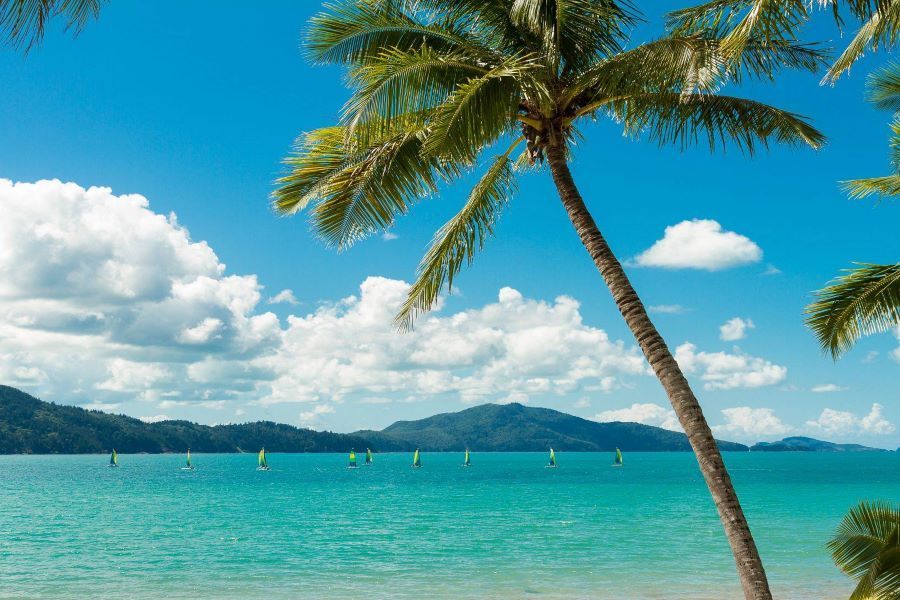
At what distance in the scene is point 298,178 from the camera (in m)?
9.47

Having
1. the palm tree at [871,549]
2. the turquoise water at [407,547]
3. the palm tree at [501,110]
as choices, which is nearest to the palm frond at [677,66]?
the palm tree at [501,110]

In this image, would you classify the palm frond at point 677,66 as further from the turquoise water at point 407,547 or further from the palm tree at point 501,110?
the turquoise water at point 407,547

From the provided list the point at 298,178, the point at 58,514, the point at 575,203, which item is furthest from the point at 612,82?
the point at 58,514

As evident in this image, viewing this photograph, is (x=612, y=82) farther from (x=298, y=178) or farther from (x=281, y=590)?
(x=281, y=590)

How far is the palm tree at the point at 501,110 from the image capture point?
7613 mm

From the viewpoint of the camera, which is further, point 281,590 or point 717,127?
point 281,590

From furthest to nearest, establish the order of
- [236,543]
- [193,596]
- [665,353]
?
[236,543]
[193,596]
[665,353]

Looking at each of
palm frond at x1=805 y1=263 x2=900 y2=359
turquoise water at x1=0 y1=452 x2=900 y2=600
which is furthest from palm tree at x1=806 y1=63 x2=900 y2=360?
turquoise water at x1=0 y1=452 x2=900 y2=600

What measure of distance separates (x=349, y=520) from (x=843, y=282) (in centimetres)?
3855

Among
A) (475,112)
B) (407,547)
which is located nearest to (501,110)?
(475,112)

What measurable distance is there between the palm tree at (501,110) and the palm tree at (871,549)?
76 centimetres

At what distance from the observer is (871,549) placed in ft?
22.3

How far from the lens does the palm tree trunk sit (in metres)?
7.12

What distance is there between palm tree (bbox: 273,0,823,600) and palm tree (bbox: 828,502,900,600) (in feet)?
2.49
